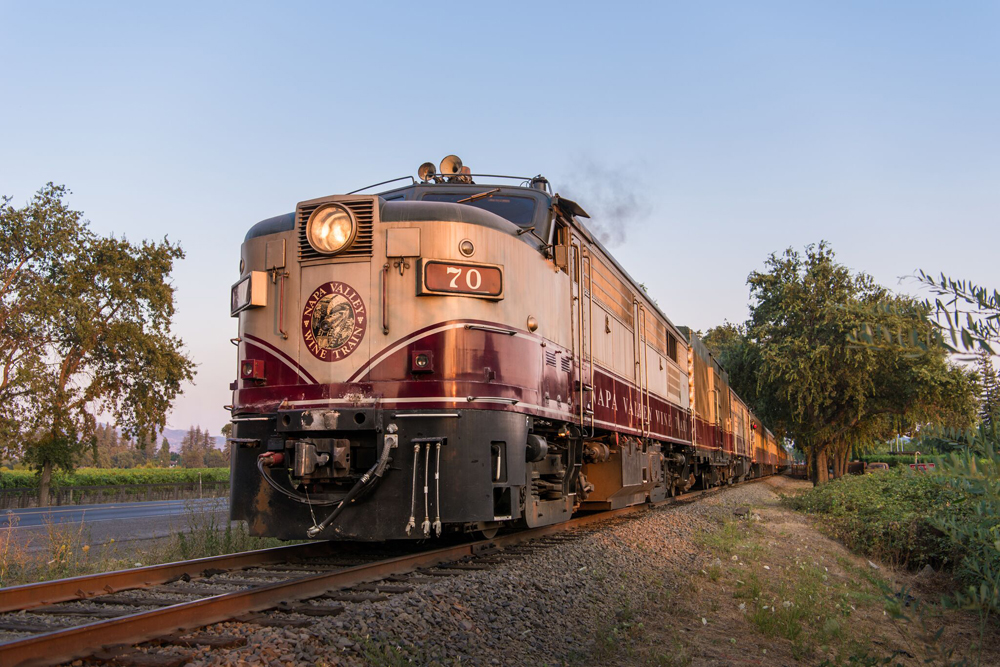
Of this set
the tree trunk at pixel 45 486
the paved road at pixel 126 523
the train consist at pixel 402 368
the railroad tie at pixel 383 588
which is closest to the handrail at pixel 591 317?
the train consist at pixel 402 368

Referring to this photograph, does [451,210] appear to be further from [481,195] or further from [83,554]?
[83,554]

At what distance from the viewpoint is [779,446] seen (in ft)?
176

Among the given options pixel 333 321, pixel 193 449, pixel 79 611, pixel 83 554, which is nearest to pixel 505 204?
pixel 333 321

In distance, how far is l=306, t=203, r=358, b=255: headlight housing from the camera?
7.00 m

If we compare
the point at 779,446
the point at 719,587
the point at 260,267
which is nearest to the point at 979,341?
the point at 719,587

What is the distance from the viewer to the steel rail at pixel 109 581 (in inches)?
202

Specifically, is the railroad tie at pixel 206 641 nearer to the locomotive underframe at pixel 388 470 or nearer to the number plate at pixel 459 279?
the locomotive underframe at pixel 388 470

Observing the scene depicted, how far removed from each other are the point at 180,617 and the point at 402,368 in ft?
8.92

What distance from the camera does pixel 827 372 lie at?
2275 cm

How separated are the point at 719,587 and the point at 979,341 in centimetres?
491

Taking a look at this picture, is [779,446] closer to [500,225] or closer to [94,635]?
[500,225]

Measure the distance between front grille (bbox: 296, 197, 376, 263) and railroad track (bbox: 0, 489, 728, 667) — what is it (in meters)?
2.77

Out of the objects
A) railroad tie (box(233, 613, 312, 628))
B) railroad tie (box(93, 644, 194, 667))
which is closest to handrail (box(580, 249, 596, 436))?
railroad tie (box(233, 613, 312, 628))

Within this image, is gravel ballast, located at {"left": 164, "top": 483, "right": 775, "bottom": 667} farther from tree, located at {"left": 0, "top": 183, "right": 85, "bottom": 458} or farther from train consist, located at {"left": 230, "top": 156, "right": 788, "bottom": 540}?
tree, located at {"left": 0, "top": 183, "right": 85, "bottom": 458}
